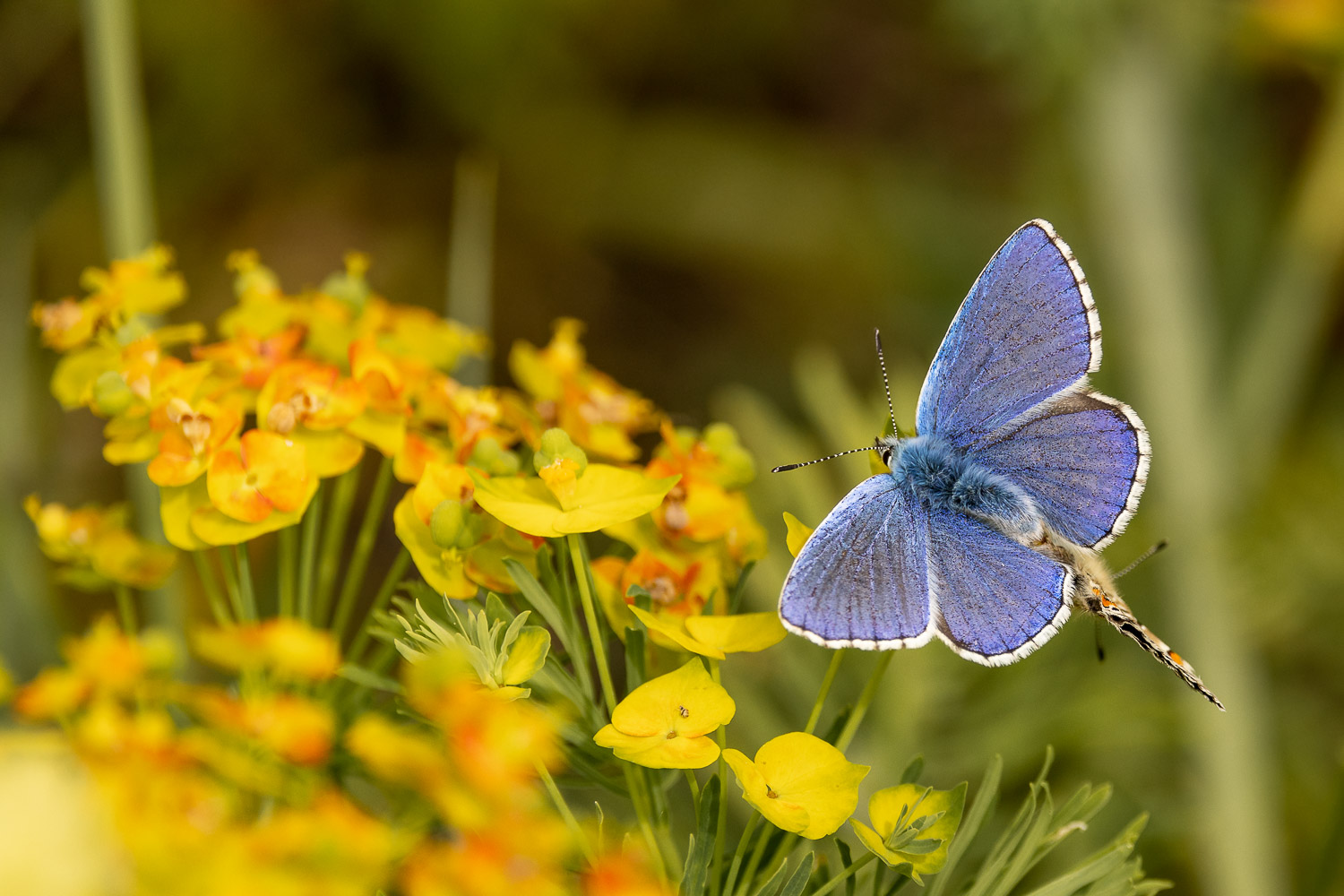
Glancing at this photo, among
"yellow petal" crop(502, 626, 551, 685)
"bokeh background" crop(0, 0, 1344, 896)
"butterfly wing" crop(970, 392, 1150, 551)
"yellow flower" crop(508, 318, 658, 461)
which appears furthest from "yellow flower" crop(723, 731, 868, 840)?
"bokeh background" crop(0, 0, 1344, 896)

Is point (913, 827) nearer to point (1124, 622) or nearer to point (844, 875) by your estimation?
point (844, 875)

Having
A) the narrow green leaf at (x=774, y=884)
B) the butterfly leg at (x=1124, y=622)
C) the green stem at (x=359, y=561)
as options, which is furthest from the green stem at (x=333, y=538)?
the butterfly leg at (x=1124, y=622)

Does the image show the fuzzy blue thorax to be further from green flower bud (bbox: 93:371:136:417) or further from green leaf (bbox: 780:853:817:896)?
green flower bud (bbox: 93:371:136:417)

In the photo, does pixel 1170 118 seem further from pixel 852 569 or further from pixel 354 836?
pixel 354 836

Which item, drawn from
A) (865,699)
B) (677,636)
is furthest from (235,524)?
(865,699)

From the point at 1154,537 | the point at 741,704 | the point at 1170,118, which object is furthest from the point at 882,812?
the point at 1170,118
